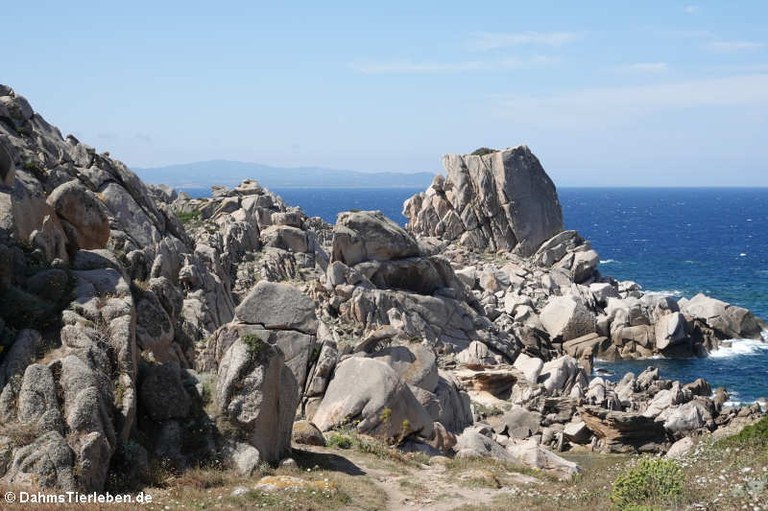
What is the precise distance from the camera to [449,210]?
10856 cm

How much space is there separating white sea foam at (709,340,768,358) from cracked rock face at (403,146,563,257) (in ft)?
109

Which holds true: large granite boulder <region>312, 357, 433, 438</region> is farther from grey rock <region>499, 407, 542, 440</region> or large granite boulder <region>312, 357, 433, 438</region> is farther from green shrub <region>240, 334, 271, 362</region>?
grey rock <region>499, 407, 542, 440</region>

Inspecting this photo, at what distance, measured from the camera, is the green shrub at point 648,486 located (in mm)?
19391

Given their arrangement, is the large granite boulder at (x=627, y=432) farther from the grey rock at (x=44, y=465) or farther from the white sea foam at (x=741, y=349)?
the grey rock at (x=44, y=465)

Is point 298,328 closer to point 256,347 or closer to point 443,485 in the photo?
point 256,347

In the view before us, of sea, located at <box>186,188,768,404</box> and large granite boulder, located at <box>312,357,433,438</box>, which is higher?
large granite boulder, located at <box>312,357,433,438</box>

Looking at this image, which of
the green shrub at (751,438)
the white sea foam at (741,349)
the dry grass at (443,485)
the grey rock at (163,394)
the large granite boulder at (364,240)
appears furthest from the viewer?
the white sea foam at (741,349)

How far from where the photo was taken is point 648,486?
64.8 feet

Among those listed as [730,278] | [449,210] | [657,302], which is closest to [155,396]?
[657,302]

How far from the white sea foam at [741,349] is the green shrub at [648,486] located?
180 feet

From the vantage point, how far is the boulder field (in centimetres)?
2081

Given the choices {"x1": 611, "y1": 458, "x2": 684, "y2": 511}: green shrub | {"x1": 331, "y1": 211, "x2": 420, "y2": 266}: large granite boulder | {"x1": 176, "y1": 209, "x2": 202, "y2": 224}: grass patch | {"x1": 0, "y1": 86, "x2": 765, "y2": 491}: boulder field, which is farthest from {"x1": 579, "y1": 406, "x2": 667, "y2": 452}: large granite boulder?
{"x1": 176, "y1": 209, "x2": 202, "y2": 224}: grass patch

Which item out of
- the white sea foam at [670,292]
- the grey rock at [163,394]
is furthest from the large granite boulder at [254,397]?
the white sea foam at [670,292]

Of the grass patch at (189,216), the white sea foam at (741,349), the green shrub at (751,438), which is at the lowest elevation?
the white sea foam at (741,349)
